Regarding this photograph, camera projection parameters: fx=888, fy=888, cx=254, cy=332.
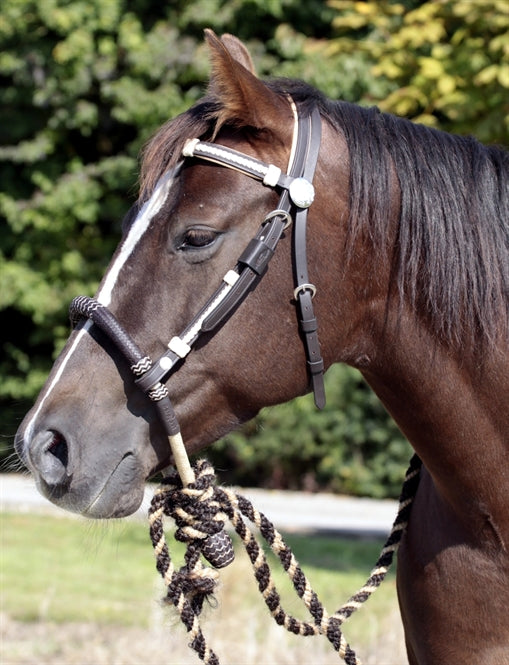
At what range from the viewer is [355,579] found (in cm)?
796

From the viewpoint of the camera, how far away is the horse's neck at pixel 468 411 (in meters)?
2.28

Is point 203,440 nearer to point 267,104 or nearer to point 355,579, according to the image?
point 267,104

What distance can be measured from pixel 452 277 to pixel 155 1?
10644 millimetres

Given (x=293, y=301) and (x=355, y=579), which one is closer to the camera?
(x=293, y=301)

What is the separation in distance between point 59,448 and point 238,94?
0.96m

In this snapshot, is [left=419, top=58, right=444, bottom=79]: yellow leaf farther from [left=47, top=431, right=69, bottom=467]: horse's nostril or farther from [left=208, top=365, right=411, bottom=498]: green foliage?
[left=208, top=365, right=411, bottom=498]: green foliage

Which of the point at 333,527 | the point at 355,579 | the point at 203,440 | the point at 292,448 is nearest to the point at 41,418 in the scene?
the point at 203,440

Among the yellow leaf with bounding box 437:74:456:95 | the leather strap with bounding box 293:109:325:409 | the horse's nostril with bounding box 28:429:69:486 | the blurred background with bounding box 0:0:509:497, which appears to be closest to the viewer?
the horse's nostril with bounding box 28:429:69:486

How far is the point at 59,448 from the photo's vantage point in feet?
6.89

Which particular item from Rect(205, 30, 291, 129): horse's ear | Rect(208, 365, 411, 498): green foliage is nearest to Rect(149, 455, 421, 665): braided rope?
Rect(205, 30, 291, 129): horse's ear

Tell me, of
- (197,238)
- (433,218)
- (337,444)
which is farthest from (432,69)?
(337,444)

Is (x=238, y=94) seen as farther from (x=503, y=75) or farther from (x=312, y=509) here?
(x=312, y=509)

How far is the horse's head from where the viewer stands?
2.10m

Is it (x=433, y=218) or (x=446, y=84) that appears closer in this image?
(x=433, y=218)
